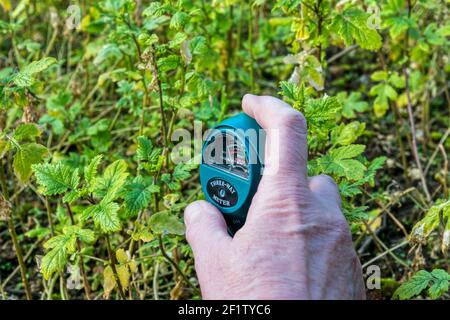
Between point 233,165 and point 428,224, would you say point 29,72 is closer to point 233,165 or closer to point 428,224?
point 233,165

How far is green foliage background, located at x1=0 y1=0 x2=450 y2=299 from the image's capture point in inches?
59.6

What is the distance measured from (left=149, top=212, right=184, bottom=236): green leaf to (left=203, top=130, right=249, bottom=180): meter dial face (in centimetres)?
15

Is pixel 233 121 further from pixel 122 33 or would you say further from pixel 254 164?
pixel 122 33

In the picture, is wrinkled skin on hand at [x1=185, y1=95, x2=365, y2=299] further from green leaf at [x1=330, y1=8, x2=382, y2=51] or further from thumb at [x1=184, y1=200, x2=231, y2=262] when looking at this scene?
green leaf at [x1=330, y1=8, x2=382, y2=51]

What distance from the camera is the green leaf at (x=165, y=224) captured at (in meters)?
1.50

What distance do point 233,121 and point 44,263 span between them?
495mm

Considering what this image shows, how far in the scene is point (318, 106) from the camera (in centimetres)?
147

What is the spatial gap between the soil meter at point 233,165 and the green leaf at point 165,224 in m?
0.09

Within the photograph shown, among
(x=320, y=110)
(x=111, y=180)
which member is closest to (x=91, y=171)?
(x=111, y=180)

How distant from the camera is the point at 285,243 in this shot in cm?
127

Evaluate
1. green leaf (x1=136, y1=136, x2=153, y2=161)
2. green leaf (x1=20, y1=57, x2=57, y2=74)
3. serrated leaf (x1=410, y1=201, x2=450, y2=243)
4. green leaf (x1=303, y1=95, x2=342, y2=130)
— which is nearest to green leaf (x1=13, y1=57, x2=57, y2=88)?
green leaf (x1=20, y1=57, x2=57, y2=74)

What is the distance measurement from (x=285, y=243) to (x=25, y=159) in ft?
2.08

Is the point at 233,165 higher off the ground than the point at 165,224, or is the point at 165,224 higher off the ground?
the point at 233,165
